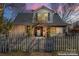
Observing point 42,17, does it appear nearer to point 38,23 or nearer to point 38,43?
point 38,23

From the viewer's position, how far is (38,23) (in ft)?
6.01

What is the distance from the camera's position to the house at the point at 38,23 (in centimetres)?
181

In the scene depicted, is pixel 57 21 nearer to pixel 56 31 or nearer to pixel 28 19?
pixel 56 31

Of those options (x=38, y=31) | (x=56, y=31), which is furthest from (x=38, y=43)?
(x=56, y=31)

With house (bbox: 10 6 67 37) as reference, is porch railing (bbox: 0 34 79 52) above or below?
below

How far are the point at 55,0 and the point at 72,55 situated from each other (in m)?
0.65

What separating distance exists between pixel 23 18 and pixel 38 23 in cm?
18

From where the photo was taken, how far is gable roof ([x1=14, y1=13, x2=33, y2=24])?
1.82 meters

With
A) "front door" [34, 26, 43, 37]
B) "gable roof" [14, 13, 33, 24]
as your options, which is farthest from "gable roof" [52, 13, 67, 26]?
"gable roof" [14, 13, 33, 24]

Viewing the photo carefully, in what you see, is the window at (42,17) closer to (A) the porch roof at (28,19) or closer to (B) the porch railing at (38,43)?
(A) the porch roof at (28,19)

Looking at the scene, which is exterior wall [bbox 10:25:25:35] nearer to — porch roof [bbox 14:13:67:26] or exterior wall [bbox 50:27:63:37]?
porch roof [bbox 14:13:67:26]

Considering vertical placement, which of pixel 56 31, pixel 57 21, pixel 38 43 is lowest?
pixel 38 43

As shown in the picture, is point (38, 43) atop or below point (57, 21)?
below

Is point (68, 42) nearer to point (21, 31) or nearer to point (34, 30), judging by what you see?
point (34, 30)
